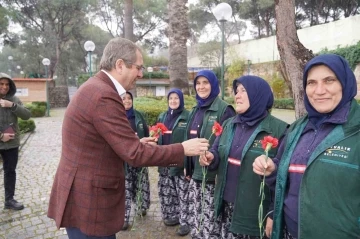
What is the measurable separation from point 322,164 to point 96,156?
1.38 meters

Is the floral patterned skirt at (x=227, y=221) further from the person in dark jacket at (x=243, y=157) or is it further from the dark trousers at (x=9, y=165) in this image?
the dark trousers at (x=9, y=165)

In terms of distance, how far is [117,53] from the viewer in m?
2.04

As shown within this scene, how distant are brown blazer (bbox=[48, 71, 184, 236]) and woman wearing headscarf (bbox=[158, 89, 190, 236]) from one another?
6.25 feet

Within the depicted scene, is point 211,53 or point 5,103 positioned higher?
point 211,53

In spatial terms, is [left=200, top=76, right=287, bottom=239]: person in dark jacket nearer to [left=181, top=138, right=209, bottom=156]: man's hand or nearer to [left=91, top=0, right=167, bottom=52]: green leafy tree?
[left=181, top=138, right=209, bottom=156]: man's hand

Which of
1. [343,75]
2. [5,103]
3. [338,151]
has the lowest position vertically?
[338,151]

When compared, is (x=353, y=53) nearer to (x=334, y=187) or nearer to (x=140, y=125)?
(x=140, y=125)

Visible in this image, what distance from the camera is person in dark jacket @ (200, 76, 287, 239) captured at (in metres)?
2.31

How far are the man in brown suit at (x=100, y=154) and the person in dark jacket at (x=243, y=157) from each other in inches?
23.9

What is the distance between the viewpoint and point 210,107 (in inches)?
132

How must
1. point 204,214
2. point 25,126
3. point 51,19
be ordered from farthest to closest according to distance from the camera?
point 51,19 → point 25,126 → point 204,214

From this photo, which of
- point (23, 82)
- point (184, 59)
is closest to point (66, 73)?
point (23, 82)

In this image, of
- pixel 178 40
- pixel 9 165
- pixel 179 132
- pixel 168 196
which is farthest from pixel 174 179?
pixel 178 40

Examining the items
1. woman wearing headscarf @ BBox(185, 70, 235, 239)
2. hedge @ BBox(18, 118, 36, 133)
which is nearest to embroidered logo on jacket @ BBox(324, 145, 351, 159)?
woman wearing headscarf @ BBox(185, 70, 235, 239)
